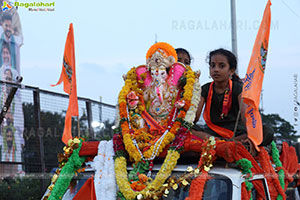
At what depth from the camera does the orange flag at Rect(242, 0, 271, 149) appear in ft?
13.9

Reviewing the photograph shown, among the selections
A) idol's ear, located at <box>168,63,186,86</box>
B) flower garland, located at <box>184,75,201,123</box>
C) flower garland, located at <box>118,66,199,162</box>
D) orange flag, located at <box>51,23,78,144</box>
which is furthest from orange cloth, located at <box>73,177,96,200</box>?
idol's ear, located at <box>168,63,186,86</box>

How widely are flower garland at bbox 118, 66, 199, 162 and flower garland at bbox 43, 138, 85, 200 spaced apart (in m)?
0.50

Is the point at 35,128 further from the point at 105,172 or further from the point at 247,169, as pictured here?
the point at 247,169

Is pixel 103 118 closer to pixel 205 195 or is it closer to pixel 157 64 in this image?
pixel 157 64

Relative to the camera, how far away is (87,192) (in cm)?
428

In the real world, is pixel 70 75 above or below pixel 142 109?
above

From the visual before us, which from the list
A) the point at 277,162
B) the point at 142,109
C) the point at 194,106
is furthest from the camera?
the point at 277,162

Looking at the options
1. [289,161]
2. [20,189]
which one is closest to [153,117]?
[289,161]

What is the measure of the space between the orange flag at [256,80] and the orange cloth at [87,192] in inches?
60.5

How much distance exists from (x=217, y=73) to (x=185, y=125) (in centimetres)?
99

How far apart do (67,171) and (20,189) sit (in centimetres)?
434

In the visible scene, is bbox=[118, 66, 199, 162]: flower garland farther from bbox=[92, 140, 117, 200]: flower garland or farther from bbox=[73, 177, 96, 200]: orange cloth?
bbox=[73, 177, 96, 200]: orange cloth

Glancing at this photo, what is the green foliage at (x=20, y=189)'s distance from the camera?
8.28 meters

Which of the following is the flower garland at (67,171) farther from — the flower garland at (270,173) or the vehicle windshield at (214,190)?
the flower garland at (270,173)
